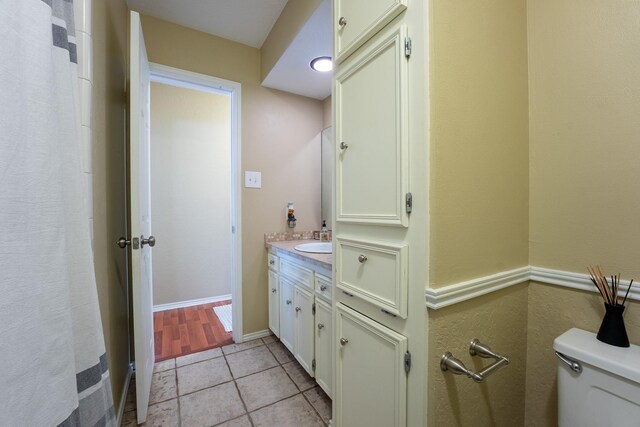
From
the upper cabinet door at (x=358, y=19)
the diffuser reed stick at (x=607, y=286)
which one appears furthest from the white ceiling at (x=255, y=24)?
the diffuser reed stick at (x=607, y=286)

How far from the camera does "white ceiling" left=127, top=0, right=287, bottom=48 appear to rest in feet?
5.69

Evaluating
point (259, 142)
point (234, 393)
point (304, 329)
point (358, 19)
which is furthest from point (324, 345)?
point (259, 142)

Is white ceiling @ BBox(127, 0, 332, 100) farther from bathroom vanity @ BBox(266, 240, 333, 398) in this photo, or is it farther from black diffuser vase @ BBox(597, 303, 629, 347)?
black diffuser vase @ BBox(597, 303, 629, 347)

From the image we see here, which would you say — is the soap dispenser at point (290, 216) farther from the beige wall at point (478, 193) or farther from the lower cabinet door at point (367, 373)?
the beige wall at point (478, 193)

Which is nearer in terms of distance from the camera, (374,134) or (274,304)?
(374,134)

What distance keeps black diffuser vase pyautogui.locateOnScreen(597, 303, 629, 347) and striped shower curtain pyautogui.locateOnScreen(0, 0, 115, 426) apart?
143cm

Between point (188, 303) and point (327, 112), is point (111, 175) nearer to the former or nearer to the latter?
point (327, 112)

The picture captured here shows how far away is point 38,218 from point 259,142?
180 cm

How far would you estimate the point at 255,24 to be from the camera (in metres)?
1.93

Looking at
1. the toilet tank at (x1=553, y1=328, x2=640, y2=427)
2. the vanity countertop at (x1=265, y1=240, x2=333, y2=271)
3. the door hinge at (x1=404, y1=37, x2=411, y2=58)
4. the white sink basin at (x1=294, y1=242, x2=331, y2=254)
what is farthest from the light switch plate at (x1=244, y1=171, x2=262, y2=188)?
the toilet tank at (x1=553, y1=328, x2=640, y2=427)

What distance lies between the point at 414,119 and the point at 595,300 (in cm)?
87

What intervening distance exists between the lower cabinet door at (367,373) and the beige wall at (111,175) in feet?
3.39

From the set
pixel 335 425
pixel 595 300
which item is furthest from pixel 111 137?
pixel 595 300

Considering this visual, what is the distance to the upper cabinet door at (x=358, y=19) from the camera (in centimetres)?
82
